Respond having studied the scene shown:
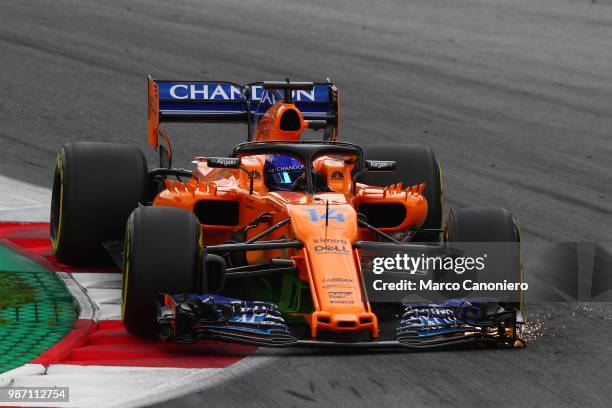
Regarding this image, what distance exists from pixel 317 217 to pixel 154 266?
114 centimetres

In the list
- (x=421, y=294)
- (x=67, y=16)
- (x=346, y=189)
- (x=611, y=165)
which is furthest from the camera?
(x=67, y=16)

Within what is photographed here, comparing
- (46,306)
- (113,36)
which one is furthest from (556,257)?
(113,36)

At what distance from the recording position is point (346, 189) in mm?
10469

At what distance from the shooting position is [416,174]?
11.7m

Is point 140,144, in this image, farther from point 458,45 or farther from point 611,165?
point 458,45

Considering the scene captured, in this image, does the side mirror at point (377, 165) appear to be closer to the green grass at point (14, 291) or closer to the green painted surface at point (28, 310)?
the green painted surface at point (28, 310)

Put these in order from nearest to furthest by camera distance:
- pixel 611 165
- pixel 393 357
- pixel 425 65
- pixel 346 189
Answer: pixel 393 357
pixel 346 189
pixel 611 165
pixel 425 65

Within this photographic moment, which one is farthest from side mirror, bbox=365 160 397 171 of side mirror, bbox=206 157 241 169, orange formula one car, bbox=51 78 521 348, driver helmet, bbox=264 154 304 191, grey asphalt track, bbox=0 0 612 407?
grey asphalt track, bbox=0 0 612 407

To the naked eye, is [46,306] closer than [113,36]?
Yes

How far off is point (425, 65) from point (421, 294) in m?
12.1

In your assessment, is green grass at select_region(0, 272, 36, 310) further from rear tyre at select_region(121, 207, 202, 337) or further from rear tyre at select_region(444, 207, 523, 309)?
rear tyre at select_region(444, 207, 523, 309)

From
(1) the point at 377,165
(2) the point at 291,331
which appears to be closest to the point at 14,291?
(2) the point at 291,331

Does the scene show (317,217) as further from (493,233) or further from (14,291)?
(14,291)

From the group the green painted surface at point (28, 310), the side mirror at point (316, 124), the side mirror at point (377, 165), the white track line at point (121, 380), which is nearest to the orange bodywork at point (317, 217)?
the side mirror at point (377, 165)
